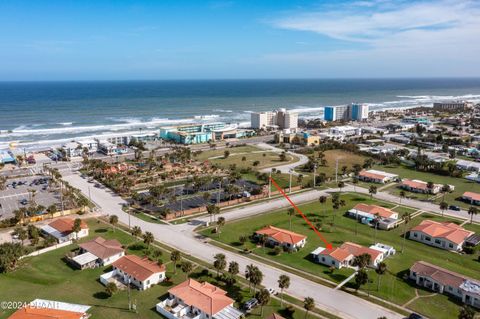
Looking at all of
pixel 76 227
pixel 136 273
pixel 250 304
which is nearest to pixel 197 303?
pixel 250 304

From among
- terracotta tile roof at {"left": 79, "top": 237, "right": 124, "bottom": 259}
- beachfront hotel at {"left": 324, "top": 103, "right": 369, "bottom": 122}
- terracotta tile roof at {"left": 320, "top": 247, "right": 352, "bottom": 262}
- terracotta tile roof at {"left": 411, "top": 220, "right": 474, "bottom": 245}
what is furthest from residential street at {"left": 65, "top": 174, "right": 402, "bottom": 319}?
beachfront hotel at {"left": 324, "top": 103, "right": 369, "bottom": 122}

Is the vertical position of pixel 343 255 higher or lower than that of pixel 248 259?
higher

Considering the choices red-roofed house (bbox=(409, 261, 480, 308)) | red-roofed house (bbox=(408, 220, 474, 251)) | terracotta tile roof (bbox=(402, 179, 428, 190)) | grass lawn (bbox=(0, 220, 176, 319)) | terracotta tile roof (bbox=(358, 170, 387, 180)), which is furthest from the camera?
terracotta tile roof (bbox=(358, 170, 387, 180))

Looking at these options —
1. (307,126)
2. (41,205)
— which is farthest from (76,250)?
(307,126)

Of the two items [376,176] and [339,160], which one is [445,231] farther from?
[339,160]

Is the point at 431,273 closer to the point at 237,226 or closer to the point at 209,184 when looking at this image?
the point at 237,226

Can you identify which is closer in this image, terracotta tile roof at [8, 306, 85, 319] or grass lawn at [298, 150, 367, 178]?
terracotta tile roof at [8, 306, 85, 319]

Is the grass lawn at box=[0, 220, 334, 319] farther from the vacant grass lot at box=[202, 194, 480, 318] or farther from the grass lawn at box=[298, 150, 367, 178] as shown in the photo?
the grass lawn at box=[298, 150, 367, 178]
